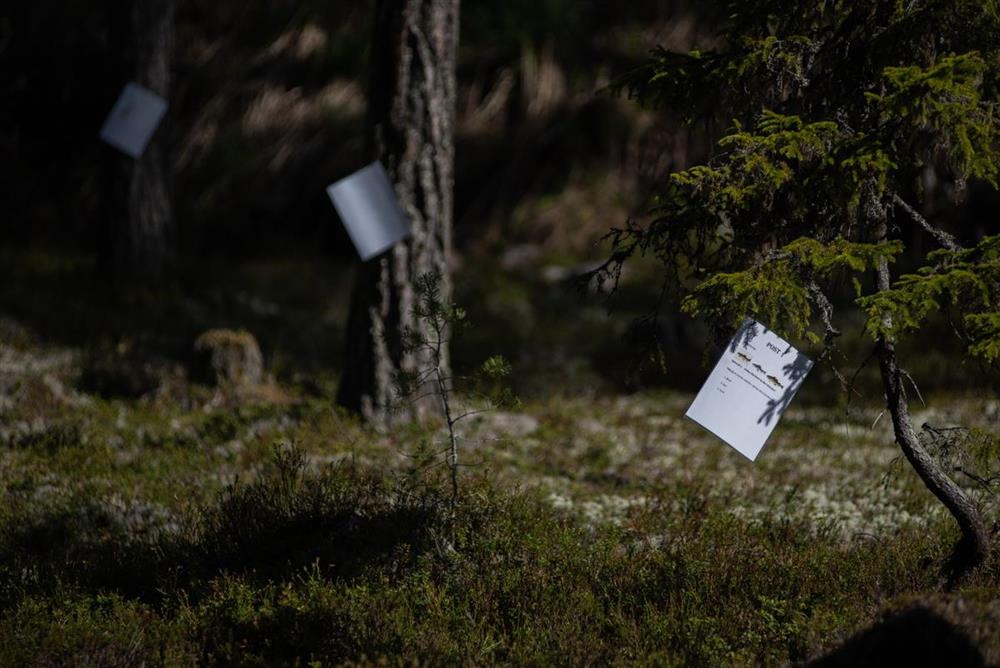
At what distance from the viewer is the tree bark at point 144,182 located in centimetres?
1055

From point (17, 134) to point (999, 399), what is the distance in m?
13.6

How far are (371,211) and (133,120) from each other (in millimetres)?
4108

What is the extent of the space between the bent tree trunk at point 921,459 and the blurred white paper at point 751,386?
0.40 meters

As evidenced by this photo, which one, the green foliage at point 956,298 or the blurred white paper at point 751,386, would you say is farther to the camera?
the blurred white paper at point 751,386

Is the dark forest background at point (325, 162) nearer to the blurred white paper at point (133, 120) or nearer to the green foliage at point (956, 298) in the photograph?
the blurred white paper at point (133, 120)

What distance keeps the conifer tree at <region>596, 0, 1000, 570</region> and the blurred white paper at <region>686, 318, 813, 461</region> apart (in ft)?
0.47

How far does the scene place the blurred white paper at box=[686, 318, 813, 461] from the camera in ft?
16.3

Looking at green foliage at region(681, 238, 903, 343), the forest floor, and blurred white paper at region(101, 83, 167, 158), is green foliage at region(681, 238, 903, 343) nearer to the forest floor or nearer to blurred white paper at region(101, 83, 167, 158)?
the forest floor

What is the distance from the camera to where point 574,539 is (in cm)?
571

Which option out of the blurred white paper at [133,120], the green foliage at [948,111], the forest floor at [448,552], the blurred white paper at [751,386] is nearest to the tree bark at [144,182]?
the blurred white paper at [133,120]

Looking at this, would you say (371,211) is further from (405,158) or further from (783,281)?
(783,281)

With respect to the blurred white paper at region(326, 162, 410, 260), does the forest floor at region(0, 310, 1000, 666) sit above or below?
below

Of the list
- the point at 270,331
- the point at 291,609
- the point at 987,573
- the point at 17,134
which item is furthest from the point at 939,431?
the point at 17,134

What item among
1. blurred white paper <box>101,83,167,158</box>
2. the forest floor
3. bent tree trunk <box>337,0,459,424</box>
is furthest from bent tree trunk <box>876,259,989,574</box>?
blurred white paper <box>101,83,167,158</box>
